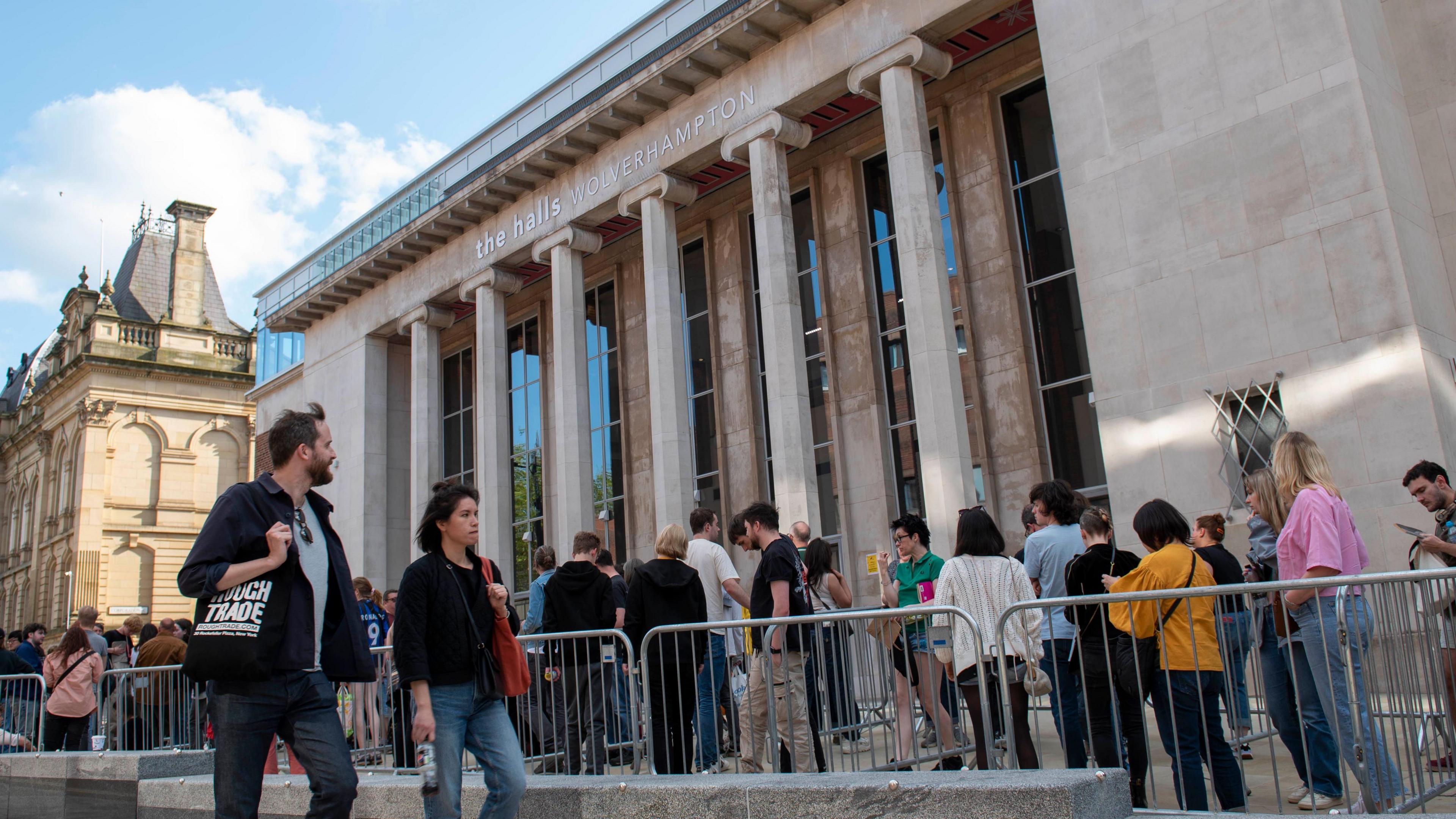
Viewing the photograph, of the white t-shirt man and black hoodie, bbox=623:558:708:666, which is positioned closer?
black hoodie, bbox=623:558:708:666

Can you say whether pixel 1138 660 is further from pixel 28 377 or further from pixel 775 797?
pixel 28 377

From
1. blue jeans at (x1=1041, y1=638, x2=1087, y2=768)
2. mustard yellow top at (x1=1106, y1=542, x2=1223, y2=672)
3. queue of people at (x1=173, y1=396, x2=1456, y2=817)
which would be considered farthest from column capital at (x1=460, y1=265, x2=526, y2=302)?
mustard yellow top at (x1=1106, y1=542, x2=1223, y2=672)

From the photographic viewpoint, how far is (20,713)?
37.6 ft

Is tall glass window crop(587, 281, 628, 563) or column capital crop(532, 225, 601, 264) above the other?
column capital crop(532, 225, 601, 264)

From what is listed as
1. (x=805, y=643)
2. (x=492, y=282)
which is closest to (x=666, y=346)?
(x=492, y=282)

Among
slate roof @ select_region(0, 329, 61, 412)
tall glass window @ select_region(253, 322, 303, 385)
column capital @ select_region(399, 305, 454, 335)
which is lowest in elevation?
column capital @ select_region(399, 305, 454, 335)

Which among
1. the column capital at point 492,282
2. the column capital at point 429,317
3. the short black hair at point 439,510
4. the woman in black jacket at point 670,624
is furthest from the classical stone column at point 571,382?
the short black hair at point 439,510

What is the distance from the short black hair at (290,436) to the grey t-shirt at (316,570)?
0.29 m

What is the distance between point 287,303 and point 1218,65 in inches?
1057

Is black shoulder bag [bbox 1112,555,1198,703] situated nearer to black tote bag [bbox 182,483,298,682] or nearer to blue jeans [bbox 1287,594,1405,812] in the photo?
blue jeans [bbox 1287,594,1405,812]

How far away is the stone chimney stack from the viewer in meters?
55.1

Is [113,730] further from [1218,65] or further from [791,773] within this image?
[1218,65]

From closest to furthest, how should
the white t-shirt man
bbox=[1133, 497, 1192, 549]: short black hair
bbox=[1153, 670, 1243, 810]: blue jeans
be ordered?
1. bbox=[1153, 670, 1243, 810]: blue jeans
2. bbox=[1133, 497, 1192, 549]: short black hair
3. the white t-shirt man

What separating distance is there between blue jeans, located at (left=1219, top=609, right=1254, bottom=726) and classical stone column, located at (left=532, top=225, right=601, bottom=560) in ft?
53.6
